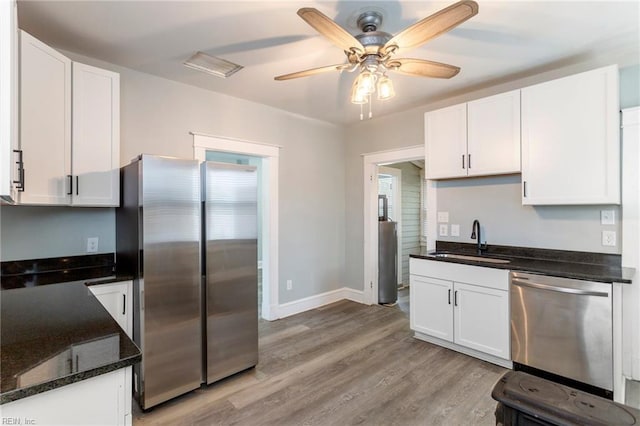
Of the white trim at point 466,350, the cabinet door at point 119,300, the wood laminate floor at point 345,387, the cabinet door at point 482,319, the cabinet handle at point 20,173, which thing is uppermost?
the cabinet handle at point 20,173

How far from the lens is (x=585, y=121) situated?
2.45 metres

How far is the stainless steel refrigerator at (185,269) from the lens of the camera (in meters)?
2.15

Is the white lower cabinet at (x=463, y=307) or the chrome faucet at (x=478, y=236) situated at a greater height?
the chrome faucet at (x=478, y=236)

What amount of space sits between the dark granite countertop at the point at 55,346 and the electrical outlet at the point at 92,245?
1.14 meters

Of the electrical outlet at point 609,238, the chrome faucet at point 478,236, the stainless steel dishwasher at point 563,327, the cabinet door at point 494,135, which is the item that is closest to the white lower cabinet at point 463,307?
the stainless steel dishwasher at point 563,327

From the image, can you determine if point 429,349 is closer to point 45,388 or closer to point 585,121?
point 585,121

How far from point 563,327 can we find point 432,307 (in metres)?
1.08

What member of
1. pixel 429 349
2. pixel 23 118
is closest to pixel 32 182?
pixel 23 118

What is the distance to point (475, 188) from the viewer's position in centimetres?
338

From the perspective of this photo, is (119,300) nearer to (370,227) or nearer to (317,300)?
(317,300)

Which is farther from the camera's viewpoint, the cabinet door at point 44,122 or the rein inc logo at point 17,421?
the cabinet door at point 44,122

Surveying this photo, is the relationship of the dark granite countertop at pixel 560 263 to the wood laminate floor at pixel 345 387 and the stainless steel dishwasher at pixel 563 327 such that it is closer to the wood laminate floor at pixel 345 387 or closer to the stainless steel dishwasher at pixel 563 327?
the stainless steel dishwasher at pixel 563 327

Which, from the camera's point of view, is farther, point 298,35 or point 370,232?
point 370,232

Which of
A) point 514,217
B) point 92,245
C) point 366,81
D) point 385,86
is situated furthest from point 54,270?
point 514,217
